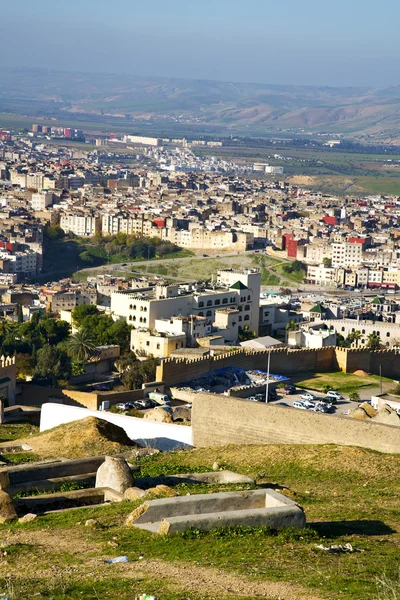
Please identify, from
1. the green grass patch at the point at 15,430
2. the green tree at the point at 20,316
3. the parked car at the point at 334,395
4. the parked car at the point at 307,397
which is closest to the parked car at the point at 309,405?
the parked car at the point at 307,397

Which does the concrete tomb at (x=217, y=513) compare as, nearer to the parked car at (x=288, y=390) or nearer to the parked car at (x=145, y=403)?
the parked car at (x=145, y=403)

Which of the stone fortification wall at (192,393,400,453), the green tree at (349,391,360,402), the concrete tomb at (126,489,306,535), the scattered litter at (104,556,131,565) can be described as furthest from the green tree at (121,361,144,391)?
the scattered litter at (104,556,131,565)

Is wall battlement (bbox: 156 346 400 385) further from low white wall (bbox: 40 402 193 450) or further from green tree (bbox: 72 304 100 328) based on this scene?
low white wall (bbox: 40 402 193 450)

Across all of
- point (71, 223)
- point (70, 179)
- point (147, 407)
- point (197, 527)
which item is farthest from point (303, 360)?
point (70, 179)

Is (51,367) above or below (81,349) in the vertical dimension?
below

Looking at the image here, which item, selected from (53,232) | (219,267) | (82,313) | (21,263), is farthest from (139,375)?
(53,232)

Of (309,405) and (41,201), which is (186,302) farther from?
(41,201)
